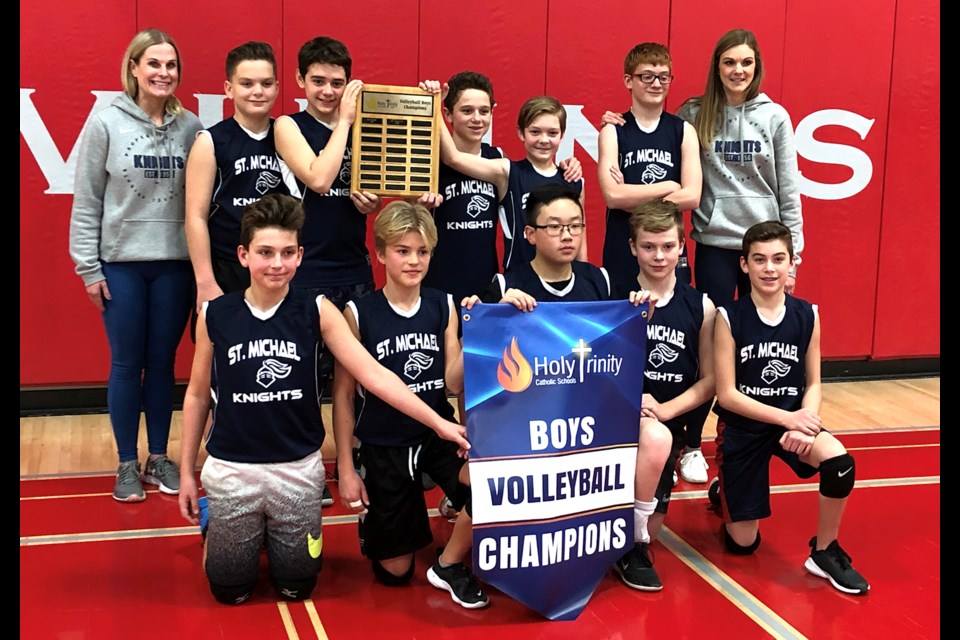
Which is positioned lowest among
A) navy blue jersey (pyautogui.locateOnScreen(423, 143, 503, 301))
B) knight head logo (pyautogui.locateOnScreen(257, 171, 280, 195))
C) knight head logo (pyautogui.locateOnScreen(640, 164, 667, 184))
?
navy blue jersey (pyautogui.locateOnScreen(423, 143, 503, 301))

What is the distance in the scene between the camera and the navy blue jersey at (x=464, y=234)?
4715 mm

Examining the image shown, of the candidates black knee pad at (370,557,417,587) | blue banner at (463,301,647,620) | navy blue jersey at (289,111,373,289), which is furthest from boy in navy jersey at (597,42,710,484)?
black knee pad at (370,557,417,587)

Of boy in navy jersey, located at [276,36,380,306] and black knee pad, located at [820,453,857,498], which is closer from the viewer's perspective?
black knee pad, located at [820,453,857,498]

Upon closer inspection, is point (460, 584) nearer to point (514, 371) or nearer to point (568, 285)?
point (514, 371)

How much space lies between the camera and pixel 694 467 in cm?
521

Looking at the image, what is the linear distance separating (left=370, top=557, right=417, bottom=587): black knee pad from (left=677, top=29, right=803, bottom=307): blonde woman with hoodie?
2.16 metres

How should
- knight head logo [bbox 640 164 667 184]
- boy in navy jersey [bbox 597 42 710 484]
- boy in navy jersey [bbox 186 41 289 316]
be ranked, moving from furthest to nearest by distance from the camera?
knight head logo [bbox 640 164 667 184] → boy in navy jersey [bbox 597 42 710 484] → boy in navy jersey [bbox 186 41 289 316]

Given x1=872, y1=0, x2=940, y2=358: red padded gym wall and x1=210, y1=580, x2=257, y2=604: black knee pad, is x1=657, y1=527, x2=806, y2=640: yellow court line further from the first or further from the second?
x1=872, y1=0, x2=940, y2=358: red padded gym wall

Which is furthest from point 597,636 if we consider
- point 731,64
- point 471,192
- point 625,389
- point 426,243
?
point 731,64

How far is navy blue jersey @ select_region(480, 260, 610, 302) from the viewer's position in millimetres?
4009

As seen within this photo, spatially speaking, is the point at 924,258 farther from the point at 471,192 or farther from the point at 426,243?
the point at 426,243

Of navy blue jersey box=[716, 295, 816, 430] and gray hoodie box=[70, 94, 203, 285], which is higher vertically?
Result: gray hoodie box=[70, 94, 203, 285]

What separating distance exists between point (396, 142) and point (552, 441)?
148 centimetres

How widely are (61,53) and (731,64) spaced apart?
3689mm
